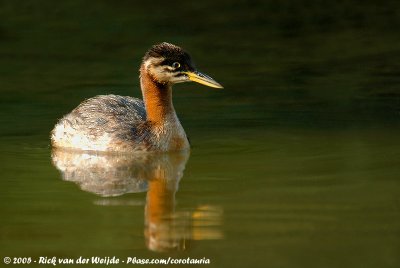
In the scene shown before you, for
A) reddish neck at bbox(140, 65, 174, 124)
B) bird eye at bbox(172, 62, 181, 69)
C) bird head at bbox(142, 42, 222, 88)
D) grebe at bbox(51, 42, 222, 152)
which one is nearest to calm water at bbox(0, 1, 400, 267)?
grebe at bbox(51, 42, 222, 152)

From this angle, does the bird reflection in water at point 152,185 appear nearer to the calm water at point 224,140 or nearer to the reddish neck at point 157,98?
the calm water at point 224,140

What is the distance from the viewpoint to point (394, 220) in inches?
420

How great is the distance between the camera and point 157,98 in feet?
49.8

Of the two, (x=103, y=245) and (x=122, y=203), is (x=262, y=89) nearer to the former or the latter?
(x=122, y=203)

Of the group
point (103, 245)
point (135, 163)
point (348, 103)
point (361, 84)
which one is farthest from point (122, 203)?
point (361, 84)

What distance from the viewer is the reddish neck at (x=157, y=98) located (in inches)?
597

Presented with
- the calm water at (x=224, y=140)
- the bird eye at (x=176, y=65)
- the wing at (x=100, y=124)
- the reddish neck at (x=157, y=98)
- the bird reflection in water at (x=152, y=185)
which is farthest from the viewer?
the reddish neck at (x=157, y=98)

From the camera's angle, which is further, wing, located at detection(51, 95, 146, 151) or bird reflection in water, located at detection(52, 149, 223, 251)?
wing, located at detection(51, 95, 146, 151)

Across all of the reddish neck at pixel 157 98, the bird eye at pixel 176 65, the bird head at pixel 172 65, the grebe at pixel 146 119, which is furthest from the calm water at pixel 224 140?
Result: the bird eye at pixel 176 65

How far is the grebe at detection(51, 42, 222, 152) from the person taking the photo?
14823 millimetres

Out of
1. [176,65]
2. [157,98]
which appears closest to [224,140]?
[157,98]

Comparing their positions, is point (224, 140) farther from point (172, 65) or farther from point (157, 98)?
point (172, 65)

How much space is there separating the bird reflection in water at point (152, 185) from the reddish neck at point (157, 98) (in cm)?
59

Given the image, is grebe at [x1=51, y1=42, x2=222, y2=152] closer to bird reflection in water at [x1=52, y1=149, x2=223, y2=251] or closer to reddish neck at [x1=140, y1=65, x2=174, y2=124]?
reddish neck at [x1=140, y1=65, x2=174, y2=124]
